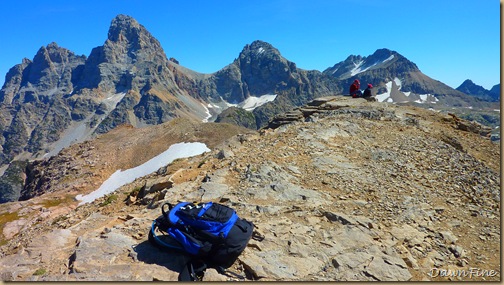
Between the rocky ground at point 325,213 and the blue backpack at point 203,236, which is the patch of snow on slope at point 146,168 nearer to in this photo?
the rocky ground at point 325,213

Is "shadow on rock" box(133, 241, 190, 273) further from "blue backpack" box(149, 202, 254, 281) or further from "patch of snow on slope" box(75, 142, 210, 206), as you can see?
"patch of snow on slope" box(75, 142, 210, 206)

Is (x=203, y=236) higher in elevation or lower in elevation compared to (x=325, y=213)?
higher

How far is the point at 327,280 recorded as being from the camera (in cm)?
941

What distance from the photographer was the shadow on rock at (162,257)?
9.28 m

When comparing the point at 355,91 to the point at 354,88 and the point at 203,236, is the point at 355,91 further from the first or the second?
the point at 203,236

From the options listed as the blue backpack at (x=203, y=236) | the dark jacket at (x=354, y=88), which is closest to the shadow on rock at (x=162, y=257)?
the blue backpack at (x=203, y=236)

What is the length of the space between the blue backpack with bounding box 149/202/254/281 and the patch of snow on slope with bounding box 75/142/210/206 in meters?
36.5

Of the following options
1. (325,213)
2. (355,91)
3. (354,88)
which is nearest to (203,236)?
(325,213)

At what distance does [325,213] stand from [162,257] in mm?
6252

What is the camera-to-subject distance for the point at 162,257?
9.58 meters

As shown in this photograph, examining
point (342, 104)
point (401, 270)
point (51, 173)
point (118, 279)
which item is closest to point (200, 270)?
point (118, 279)

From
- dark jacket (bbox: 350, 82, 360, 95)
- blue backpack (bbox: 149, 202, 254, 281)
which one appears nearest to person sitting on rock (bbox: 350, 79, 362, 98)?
dark jacket (bbox: 350, 82, 360, 95)

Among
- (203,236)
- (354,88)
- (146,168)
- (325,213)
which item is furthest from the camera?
(146,168)

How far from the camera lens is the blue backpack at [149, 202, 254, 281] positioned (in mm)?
9070
